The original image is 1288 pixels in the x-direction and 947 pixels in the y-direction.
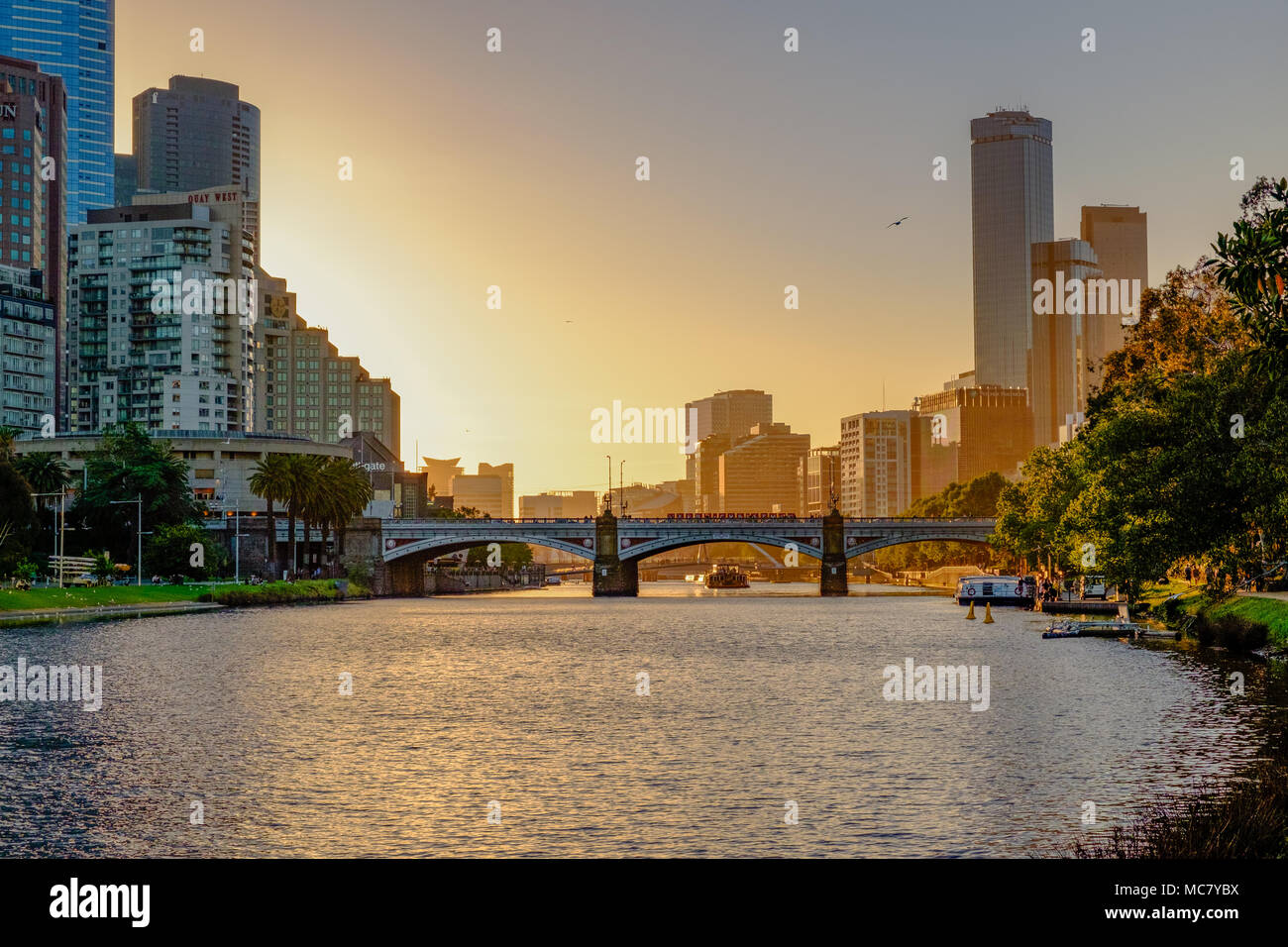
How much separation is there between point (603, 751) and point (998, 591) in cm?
11784

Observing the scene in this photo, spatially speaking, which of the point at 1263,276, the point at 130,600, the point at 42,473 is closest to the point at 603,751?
the point at 1263,276

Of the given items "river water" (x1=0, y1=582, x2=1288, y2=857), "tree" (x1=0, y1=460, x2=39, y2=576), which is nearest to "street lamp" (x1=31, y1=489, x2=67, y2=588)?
"tree" (x1=0, y1=460, x2=39, y2=576)

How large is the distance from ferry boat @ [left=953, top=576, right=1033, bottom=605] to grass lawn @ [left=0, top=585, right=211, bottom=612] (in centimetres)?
8526

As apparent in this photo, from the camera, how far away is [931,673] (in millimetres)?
68688

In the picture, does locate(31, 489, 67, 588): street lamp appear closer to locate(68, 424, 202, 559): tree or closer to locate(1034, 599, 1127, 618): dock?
locate(68, 424, 202, 559): tree

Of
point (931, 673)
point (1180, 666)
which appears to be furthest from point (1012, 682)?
point (1180, 666)

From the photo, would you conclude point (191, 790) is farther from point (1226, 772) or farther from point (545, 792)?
point (1226, 772)

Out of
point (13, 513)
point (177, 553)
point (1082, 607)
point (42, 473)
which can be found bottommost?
point (1082, 607)

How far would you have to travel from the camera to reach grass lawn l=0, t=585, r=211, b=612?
114 metres

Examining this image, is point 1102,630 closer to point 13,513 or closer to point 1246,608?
point 1246,608

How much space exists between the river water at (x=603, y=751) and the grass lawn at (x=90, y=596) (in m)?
31.7

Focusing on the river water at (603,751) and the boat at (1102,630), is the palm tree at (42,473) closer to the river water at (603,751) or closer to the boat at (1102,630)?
the river water at (603,751)

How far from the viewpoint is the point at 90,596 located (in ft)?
410

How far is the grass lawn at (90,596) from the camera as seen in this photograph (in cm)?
11381
